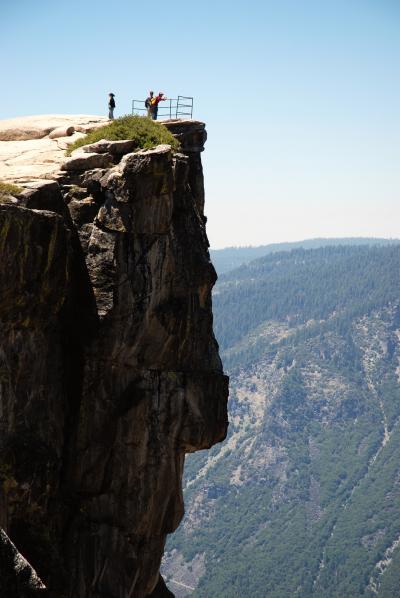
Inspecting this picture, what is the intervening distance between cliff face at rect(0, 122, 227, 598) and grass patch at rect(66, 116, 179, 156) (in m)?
1.59

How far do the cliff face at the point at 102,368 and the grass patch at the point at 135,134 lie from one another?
5.21 ft

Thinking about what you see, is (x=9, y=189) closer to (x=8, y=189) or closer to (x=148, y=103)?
(x=8, y=189)

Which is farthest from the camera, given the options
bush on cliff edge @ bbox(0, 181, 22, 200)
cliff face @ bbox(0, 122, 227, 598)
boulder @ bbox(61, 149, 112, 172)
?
boulder @ bbox(61, 149, 112, 172)

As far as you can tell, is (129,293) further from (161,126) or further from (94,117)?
(94,117)

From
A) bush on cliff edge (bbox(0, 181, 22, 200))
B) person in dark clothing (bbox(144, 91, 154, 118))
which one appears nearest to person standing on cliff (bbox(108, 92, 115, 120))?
person in dark clothing (bbox(144, 91, 154, 118))

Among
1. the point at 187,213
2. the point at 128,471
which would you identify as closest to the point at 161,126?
the point at 187,213

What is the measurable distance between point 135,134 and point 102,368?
42.7 ft

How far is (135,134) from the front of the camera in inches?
2173

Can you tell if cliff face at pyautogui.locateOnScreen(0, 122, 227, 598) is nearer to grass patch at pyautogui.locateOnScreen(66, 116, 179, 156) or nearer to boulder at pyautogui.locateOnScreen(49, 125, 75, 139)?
grass patch at pyautogui.locateOnScreen(66, 116, 179, 156)

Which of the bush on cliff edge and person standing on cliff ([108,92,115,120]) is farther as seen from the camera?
person standing on cliff ([108,92,115,120])

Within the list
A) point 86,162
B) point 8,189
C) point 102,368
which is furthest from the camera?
point 86,162

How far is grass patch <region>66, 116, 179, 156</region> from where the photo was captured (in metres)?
55.1

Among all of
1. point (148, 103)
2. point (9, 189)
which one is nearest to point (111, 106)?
point (148, 103)

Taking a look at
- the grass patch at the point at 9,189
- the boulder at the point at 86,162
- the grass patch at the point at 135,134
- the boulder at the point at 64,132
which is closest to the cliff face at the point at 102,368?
the boulder at the point at 86,162
